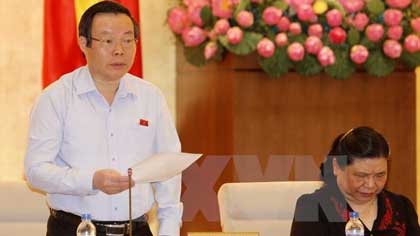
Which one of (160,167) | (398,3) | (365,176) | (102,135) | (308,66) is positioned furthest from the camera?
(308,66)

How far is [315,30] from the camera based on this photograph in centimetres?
511

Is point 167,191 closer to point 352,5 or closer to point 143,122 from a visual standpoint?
point 143,122

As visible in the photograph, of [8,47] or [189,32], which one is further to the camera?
[8,47]

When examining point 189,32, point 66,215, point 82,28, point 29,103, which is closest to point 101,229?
point 66,215

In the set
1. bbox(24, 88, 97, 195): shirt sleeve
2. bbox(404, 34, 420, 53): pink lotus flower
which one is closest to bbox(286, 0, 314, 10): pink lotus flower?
bbox(404, 34, 420, 53): pink lotus flower

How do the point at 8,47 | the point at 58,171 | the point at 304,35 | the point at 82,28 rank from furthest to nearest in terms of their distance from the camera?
1. the point at 8,47
2. the point at 304,35
3. the point at 82,28
4. the point at 58,171

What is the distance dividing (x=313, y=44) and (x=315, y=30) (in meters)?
0.08

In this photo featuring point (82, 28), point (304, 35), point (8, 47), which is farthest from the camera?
point (8, 47)

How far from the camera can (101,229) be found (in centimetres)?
328

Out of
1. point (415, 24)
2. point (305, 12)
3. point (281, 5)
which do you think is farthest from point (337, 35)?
point (415, 24)

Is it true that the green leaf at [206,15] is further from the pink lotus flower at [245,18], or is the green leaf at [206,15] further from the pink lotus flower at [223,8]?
the pink lotus flower at [245,18]

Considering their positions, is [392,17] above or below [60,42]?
above

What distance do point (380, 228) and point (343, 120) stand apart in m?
1.97

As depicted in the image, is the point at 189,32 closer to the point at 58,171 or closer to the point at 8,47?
the point at 8,47
